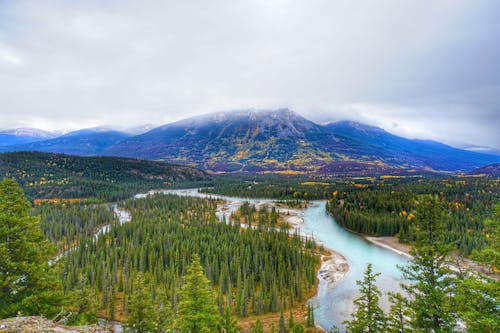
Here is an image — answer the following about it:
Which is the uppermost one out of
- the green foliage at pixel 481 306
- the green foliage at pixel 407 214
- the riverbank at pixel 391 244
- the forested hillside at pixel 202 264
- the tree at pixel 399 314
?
the green foliage at pixel 481 306

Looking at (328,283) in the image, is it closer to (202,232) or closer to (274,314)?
(274,314)

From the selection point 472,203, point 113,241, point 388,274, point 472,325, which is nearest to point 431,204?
point 472,325

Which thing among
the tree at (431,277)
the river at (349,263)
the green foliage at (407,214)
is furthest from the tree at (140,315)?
the green foliage at (407,214)

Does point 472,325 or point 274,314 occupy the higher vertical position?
point 472,325

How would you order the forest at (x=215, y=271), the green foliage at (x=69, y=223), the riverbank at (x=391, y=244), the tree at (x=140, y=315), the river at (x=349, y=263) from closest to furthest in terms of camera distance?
the forest at (x=215, y=271) → the tree at (x=140, y=315) → the river at (x=349, y=263) → the riverbank at (x=391, y=244) → the green foliage at (x=69, y=223)

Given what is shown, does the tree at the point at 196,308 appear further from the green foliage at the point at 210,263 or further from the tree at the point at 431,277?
the green foliage at the point at 210,263

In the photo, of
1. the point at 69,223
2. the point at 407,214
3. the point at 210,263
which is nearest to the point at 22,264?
the point at 210,263

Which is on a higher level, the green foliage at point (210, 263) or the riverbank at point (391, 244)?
the green foliage at point (210, 263)

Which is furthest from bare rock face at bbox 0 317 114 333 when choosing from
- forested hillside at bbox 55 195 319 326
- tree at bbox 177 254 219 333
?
forested hillside at bbox 55 195 319 326
